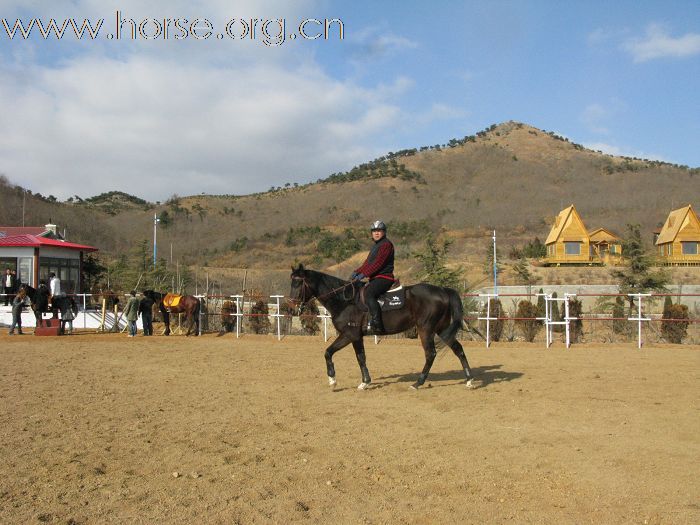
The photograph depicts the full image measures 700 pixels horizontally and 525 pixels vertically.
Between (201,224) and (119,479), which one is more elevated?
(201,224)

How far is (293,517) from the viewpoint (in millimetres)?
4035

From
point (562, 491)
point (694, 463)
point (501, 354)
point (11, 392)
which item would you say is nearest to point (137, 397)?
point (11, 392)

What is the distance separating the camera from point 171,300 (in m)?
19.9

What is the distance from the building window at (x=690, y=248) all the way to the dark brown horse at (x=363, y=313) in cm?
4229

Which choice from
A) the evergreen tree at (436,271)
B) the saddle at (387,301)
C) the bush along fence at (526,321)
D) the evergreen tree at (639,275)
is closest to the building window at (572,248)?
the bush along fence at (526,321)

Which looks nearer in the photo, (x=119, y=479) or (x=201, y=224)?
(x=119, y=479)

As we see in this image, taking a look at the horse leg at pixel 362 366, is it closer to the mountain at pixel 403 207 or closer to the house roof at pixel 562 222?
the mountain at pixel 403 207

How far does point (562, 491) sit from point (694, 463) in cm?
165

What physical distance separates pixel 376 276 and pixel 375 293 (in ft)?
0.93

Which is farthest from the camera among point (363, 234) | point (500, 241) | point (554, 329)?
point (363, 234)

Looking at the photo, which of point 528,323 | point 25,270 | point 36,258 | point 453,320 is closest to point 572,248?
point 528,323

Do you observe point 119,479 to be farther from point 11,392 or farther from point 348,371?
point 348,371

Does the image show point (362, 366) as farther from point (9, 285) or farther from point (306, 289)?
point (9, 285)

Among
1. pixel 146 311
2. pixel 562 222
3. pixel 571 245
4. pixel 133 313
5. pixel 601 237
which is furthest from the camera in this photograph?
pixel 601 237
